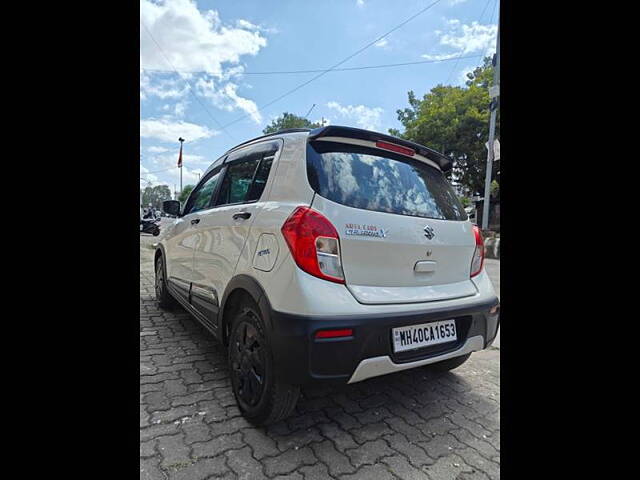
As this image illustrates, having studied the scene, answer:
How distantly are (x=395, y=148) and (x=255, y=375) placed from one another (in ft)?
5.21

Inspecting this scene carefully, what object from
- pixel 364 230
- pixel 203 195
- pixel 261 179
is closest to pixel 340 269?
pixel 364 230

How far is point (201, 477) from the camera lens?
1.55 metres

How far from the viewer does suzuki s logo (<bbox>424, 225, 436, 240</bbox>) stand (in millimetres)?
1955

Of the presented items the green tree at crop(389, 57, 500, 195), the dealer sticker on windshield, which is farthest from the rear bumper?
the green tree at crop(389, 57, 500, 195)

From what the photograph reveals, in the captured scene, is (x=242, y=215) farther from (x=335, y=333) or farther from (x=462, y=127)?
(x=462, y=127)

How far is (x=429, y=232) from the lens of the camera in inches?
77.5

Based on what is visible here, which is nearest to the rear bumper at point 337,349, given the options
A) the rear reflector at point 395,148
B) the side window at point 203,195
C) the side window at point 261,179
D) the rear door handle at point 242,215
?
the rear door handle at point 242,215

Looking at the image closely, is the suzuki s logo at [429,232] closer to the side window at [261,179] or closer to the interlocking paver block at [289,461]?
the side window at [261,179]

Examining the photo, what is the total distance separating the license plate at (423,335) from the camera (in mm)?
1748

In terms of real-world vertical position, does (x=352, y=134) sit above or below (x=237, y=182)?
above

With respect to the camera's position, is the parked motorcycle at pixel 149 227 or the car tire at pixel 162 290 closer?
the car tire at pixel 162 290

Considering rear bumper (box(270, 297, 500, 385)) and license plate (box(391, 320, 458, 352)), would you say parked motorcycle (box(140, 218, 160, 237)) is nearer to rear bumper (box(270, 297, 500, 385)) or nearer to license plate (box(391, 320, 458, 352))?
rear bumper (box(270, 297, 500, 385))
